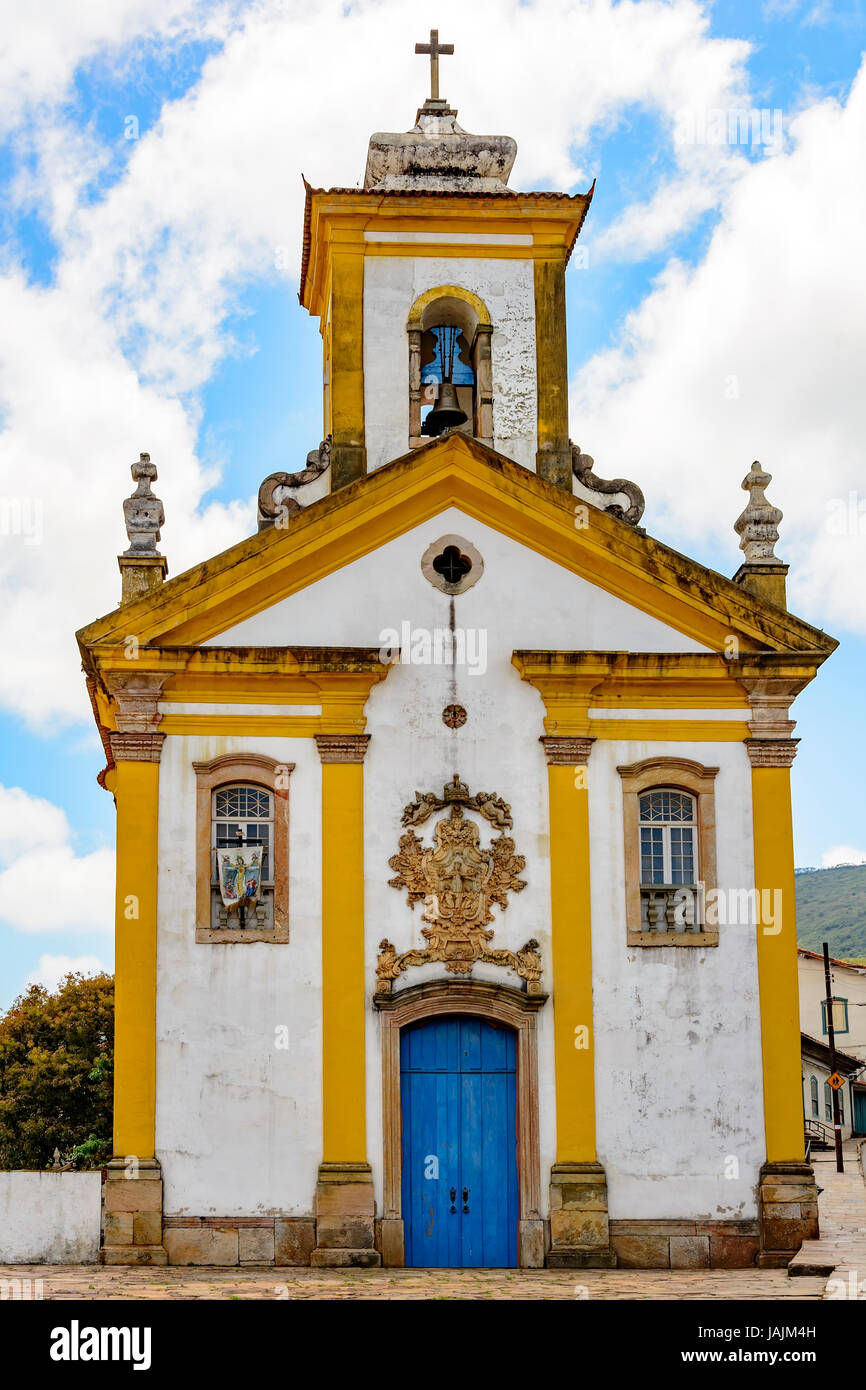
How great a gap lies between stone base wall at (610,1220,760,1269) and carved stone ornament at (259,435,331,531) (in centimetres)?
857

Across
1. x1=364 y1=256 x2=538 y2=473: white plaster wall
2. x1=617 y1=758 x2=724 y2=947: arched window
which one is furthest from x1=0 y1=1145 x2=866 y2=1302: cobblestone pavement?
x1=364 y1=256 x2=538 y2=473: white plaster wall

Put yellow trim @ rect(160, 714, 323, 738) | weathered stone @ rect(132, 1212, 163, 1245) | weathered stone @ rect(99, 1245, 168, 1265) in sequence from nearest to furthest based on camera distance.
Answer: weathered stone @ rect(99, 1245, 168, 1265) < weathered stone @ rect(132, 1212, 163, 1245) < yellow trim @ rect(160, 714, 323, 738)

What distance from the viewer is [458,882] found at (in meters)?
20.0

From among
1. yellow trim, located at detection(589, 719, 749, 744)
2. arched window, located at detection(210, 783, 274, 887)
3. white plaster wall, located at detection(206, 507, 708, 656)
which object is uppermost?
white plaster wall, located at detection(206, 507, 708, 656)

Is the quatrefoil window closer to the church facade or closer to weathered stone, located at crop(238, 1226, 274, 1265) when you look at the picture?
the church facade

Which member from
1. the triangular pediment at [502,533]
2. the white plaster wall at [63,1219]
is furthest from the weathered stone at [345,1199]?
the triangular pediment at [502,533]

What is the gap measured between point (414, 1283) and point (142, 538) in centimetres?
852

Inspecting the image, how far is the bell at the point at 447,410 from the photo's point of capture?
71.4ft

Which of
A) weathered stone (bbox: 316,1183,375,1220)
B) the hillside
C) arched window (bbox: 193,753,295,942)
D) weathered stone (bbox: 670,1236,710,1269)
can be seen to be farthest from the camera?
the hillside

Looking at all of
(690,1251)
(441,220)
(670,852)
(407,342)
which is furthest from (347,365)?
(690,1251)

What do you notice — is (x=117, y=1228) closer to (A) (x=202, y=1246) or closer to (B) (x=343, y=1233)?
(A) (x=202, y=1246)

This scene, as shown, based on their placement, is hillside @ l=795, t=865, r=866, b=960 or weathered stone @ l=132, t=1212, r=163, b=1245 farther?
hillside @ l=795, t=865, r=866, b=960

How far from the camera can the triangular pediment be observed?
2044cm

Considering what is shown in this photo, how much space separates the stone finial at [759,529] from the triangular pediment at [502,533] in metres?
0.83
